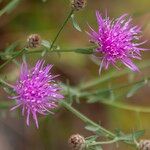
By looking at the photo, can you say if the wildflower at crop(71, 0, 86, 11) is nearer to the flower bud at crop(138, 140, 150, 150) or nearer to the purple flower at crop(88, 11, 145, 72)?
the purple flower at crop(88, 11, 145, 72)

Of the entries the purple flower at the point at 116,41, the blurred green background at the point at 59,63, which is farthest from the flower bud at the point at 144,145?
the blurred green background at the point at 59,63

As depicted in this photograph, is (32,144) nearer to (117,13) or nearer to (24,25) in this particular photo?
(24,25)

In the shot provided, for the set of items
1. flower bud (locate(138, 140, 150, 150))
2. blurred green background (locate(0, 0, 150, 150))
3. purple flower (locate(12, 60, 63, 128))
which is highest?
blurred green background (locate(0, 0, 150, 150))

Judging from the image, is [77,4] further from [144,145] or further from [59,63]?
[59,63]

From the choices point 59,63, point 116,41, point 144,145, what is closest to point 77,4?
point 116,41

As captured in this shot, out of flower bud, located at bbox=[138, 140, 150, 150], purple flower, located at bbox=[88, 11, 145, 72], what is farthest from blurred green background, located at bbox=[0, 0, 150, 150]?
flower bud, located at bbox=[138, 140, 150, 150]

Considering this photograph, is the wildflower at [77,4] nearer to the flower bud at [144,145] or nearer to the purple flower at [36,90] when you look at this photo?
the purple flower at [36,90]
